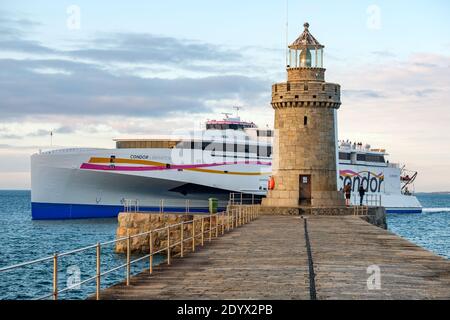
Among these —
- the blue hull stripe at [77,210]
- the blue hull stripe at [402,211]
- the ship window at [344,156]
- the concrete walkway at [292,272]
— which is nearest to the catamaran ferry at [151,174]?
the blue hull stripe at [77,210]

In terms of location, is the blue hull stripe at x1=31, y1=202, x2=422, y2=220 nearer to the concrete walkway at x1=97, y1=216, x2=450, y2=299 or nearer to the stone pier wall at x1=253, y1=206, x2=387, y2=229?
the stone pier wall at x1=253, y1=206, x2=387, y2=229

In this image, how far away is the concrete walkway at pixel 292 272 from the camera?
12.8m

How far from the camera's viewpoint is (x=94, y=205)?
66250 mm

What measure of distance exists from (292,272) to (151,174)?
50.0m

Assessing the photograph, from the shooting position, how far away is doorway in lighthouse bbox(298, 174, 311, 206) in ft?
140

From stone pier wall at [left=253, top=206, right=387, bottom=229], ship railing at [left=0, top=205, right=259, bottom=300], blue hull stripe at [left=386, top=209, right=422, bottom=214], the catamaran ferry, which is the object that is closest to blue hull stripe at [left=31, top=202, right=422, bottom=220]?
the catamaran ferry

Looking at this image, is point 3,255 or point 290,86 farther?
point 290,86

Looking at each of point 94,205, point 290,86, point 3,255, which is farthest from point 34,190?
point 290,86

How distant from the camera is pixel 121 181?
65.2 m

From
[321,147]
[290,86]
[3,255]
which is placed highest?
[290,86]
